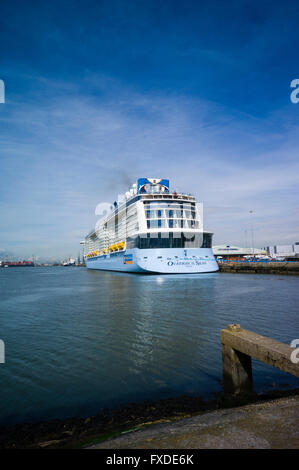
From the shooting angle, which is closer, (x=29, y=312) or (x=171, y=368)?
(x=171, y=368)

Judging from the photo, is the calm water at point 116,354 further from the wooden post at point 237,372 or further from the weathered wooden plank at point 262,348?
the weathered wooden plank at point 262,348

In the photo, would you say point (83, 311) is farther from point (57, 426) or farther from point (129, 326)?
point (57, 426)

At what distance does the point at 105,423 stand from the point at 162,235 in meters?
34.1

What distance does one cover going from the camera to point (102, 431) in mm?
4391

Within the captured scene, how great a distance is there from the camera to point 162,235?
38625 mm

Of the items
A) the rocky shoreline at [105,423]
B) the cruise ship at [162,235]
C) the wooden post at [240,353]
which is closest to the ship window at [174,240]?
the cruise ship at [162,235]

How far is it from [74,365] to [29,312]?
9926 mm

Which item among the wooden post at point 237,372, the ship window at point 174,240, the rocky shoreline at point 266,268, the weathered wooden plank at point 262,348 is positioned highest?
the ship window at point 174,240

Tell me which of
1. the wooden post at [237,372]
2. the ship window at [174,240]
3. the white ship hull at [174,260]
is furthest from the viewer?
the ship window at [174,240]

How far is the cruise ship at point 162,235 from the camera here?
3800cm

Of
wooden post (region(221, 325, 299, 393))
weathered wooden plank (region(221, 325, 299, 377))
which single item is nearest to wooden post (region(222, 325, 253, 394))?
wooden post (region(221, 325, 299, 393))

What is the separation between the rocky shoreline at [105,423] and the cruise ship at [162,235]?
3220 cm

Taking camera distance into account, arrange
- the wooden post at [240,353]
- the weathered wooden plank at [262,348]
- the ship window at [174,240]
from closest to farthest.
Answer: the weathered wooden plank at [262,348]
the wooden post at [240,353]
the ship window at [174,240]
